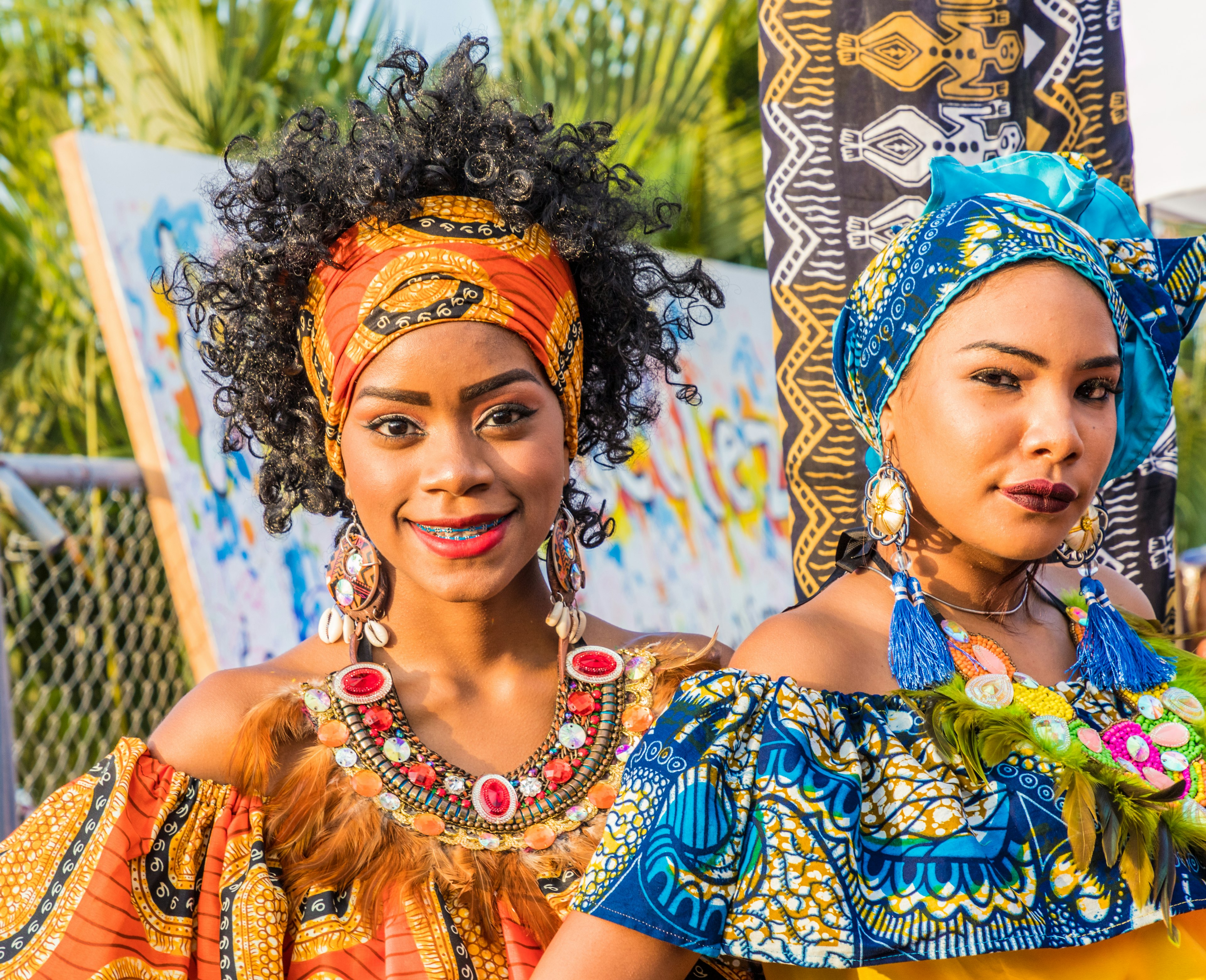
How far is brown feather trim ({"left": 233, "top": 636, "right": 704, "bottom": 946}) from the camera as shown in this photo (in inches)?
73.1

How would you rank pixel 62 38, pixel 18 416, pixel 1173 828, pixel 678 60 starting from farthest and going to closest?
pixel 678 60 → pixel 62 38 → pixel 18 416 → pixel 1173 828

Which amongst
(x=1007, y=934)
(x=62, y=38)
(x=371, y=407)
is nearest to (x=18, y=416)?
(x=62, y=38)

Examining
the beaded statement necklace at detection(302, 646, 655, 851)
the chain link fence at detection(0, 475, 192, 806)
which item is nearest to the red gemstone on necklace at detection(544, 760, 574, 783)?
the beaded statement necklace at detection(302, 646, 655, 851)

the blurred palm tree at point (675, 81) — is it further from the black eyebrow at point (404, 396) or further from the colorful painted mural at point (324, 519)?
the black eyebrow at point (404, 396)

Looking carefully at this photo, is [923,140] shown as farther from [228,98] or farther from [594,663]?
[228,98]

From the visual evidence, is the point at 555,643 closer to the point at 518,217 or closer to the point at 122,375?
the point at 518,217

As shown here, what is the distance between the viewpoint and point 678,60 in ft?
26.0

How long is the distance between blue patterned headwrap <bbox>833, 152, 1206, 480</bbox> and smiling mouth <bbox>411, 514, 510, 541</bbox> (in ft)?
1.96

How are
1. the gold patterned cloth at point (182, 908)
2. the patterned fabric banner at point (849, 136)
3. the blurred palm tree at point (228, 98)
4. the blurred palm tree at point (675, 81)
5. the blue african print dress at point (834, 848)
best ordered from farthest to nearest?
1. the blurred palm tree at point (675, 81)
2. the blurred palm tree at point (228, 98)
3. the patterned fabric banner at point (849, 136)
4. the gold patterned cloth at point (182, 908)
5. the blue african print dress at point (834, 848)

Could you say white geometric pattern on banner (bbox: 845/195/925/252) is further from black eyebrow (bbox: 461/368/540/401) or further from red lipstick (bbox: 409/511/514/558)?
red lipstick (bbox: 409/511/514/558)

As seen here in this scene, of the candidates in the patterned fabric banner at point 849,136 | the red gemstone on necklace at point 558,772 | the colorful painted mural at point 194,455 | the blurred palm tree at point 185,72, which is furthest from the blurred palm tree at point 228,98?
the red gemstone on necklace at point 558,772

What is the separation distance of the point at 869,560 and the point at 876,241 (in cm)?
81

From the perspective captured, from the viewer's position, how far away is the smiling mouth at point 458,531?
72.7 inches

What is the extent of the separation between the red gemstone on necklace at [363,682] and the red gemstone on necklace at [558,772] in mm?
303
